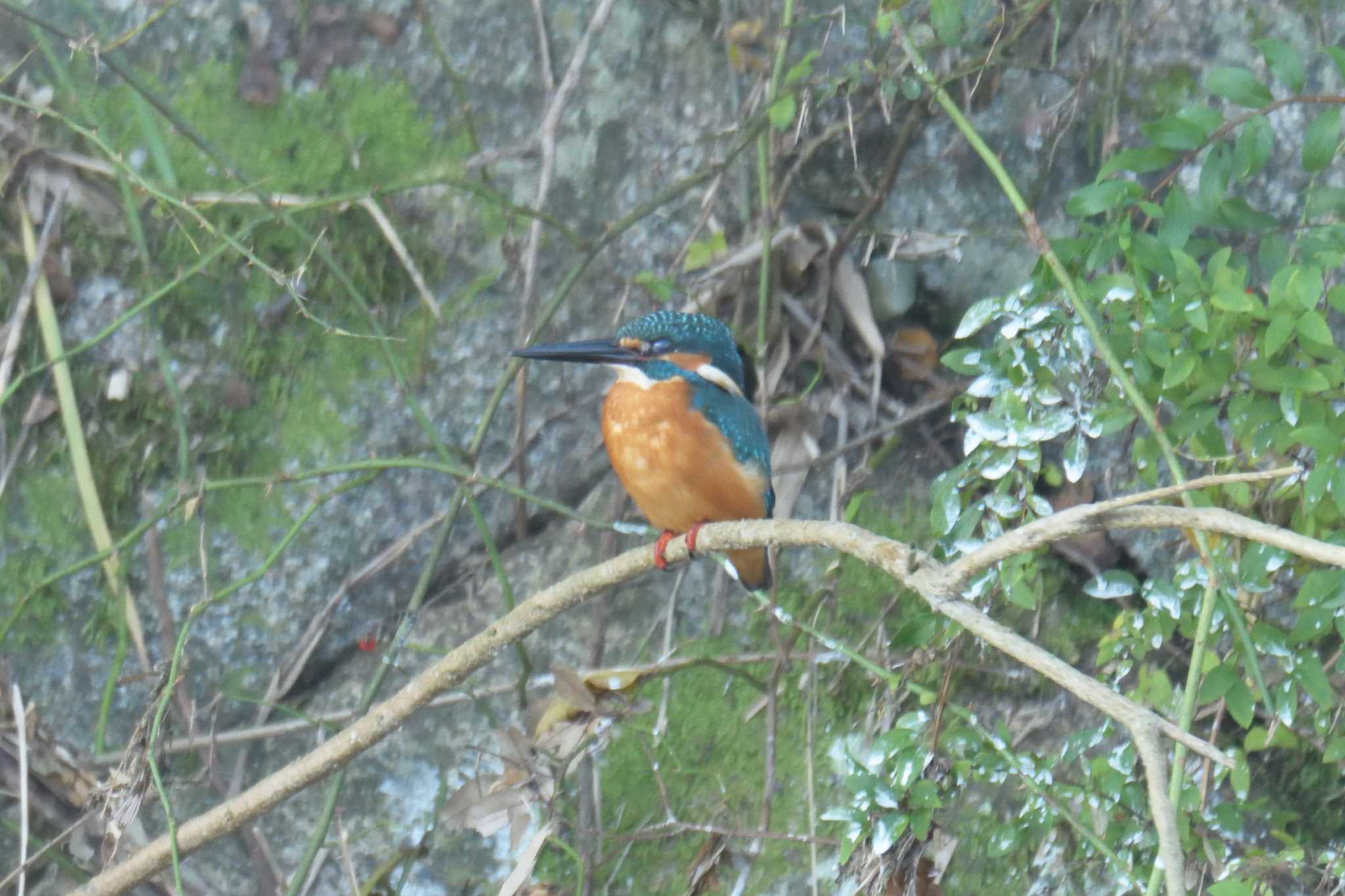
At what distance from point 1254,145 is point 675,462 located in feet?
3.47

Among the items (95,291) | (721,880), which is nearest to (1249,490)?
(721,880)

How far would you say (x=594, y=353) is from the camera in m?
2.48

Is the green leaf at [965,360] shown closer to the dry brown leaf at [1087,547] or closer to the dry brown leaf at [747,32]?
the dry brown leaf at [1087,547]

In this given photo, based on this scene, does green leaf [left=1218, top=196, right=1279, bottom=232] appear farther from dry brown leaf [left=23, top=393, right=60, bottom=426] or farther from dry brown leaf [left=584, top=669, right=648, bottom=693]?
dry brown leaf [left=23, top=393, right=60, bottom=426]

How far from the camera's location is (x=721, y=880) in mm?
2479

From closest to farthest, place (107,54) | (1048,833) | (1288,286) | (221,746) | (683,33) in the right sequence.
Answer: (1288,286) → (1048,833) → (107,54) → (221,746) → (683,33)

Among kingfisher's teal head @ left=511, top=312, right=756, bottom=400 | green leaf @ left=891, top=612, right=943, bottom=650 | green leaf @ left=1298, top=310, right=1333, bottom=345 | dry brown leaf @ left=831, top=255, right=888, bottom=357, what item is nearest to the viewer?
green leaf @ left=1298, top=310, right=1333, bottom=345

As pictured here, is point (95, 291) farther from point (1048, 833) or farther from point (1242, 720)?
point (1242, 720)

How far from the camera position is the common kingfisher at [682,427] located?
2.40m

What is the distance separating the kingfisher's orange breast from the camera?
240 centimetres

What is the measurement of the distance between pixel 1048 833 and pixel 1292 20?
172 cm

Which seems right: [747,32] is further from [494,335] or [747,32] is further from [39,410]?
[39,410]

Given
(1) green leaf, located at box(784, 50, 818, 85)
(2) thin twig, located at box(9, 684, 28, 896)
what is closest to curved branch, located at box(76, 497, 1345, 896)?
(2) thin twig, located at box(9, 684, 28, 896)

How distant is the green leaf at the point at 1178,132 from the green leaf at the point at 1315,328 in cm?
32
